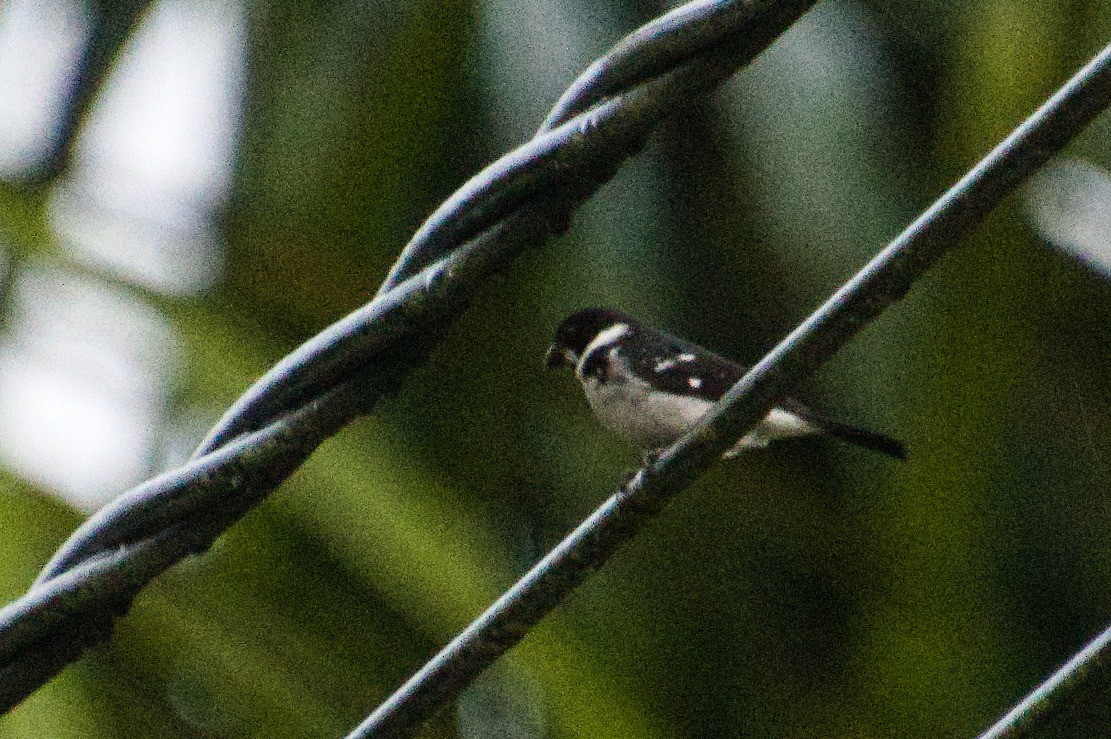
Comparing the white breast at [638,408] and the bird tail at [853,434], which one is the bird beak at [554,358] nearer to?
the white breast at [638,408]

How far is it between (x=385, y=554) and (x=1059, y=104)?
6.55 ft

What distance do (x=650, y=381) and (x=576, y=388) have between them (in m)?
0.59

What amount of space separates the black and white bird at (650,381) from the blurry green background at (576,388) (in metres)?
0.15

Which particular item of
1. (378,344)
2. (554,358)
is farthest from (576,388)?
(378,344)

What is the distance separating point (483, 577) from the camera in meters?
3.59

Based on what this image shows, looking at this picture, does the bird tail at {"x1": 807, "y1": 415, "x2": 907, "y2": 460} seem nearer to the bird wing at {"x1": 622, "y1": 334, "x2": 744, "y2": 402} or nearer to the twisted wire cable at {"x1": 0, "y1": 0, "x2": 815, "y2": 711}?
the bird wing at {"x1": 622, "y1": 334, "x2": 744, "y2": 402}

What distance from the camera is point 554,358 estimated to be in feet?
12.9

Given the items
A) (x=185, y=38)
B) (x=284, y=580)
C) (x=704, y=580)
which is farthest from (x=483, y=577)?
(x=185, y=38)

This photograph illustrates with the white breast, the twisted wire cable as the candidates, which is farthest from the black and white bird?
the twisted wire cable

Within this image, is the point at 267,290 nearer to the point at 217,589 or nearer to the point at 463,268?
the point at 217,589

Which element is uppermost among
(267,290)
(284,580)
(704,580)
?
(267,290)

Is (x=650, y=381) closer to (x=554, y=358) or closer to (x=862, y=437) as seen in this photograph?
(x=554, y=358)

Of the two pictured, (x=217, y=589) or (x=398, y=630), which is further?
(x=398, y=630)

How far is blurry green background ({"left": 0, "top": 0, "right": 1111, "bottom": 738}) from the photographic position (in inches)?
140
